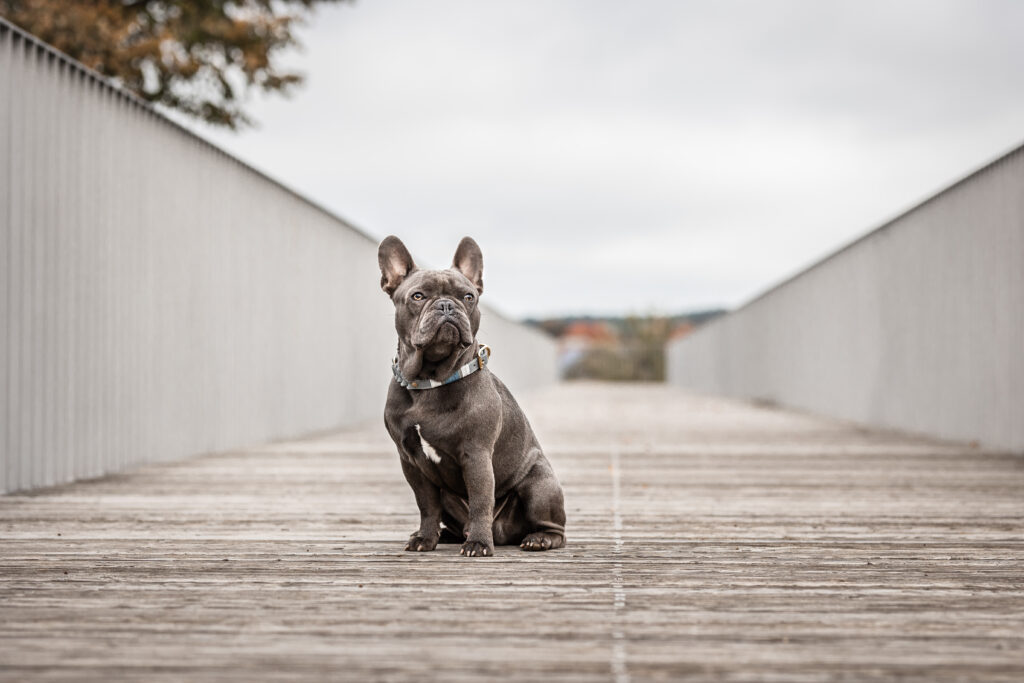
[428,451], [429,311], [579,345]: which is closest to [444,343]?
[429,311]

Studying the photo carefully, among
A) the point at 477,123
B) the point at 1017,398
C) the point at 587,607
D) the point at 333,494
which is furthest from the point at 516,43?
the point at 587,607

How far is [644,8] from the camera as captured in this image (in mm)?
14352

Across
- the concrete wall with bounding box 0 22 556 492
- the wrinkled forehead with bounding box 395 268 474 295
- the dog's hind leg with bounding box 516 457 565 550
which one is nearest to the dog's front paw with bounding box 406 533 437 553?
the dog's hind leg with bounding box 516 457 565 550

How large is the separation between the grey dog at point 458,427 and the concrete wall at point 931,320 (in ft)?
22.8

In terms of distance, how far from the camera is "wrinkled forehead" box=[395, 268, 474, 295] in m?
3.93

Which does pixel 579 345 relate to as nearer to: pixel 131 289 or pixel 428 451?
pixel 131 289

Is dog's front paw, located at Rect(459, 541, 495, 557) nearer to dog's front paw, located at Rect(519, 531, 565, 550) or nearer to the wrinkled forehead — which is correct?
dog's front paw, located at Rect(519, 531, 565, 550)

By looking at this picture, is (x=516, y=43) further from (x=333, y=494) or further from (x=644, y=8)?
(x=333, y=494)

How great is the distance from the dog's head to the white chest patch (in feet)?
0.76

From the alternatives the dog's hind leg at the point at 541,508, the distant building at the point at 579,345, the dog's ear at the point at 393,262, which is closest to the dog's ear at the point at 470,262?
the dog's ear at the point at 393,262

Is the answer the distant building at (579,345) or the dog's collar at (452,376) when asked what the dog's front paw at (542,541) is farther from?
the distant building at (579,345)

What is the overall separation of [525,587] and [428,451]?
29.5 inches

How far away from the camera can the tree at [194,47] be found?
1780cm

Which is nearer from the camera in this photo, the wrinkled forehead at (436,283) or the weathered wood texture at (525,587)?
the weathered wood texture at (525,587)
